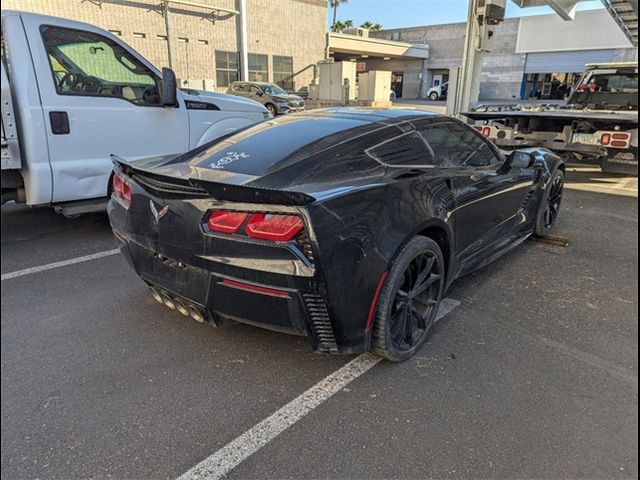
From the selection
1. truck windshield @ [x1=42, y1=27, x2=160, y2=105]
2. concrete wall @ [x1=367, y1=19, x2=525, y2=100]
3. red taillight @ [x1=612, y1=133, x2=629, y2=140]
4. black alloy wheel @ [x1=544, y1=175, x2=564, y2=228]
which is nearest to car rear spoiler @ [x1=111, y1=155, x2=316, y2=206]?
truck windshield @ [x1=42, y1=27, x2=160, y2=105]

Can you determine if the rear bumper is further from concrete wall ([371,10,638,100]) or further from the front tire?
concrete wall ([371,10,638,100])

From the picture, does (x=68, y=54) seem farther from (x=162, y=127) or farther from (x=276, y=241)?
(x=276, y=241)

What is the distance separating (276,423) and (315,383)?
399mm

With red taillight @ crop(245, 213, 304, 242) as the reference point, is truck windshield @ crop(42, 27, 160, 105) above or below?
above

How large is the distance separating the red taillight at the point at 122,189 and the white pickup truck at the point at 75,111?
4.86 ft

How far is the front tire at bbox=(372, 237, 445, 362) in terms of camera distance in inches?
105

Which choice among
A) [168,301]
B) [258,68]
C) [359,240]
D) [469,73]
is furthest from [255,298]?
[258,68]

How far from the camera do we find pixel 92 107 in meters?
4.63

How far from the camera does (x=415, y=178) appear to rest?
292 centimetres

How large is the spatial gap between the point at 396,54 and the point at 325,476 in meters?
48.8

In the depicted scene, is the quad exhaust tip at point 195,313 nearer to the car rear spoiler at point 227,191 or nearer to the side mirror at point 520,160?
the car rear spoiler at point 227,191

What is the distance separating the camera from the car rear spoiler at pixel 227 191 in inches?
88.3

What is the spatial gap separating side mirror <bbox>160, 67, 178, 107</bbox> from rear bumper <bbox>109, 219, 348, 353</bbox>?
119 inches

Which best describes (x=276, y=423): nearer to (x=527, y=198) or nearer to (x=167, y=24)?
(x=527, y=198)
